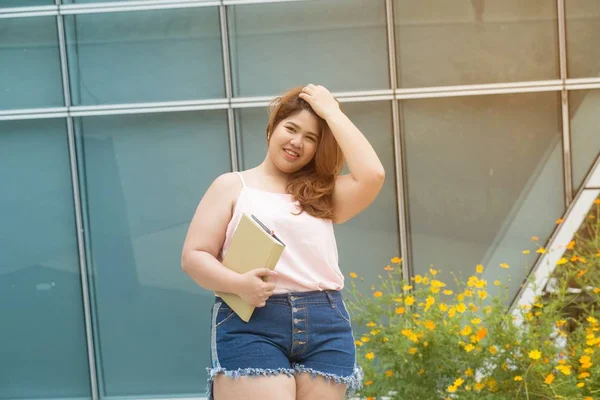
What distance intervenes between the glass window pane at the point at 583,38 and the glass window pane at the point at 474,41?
0.11 meters

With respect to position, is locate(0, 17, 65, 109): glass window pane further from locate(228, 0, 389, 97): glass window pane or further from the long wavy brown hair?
the long wavy brown hair

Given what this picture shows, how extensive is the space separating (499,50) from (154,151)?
2.66 m

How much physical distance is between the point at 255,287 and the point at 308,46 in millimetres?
4177

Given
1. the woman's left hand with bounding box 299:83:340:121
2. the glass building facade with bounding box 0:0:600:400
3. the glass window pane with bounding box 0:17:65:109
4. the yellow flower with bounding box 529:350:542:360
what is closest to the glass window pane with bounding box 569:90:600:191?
the glass building facade with bounding box 0:0:600:400

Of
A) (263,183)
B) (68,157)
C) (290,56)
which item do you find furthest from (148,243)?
(263,183)

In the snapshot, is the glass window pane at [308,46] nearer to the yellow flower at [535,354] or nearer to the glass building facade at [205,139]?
the glass building facade at [205,139]

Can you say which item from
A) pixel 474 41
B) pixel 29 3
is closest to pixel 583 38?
→ pixel 474 41

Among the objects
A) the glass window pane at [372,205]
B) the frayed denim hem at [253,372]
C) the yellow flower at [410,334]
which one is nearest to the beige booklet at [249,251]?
the frayed denim hem at [253,372]

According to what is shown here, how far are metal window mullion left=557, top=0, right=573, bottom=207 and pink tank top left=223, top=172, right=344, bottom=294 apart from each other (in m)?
4.10

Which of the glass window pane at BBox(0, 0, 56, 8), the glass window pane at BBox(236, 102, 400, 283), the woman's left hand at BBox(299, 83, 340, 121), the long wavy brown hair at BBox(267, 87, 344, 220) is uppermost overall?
the glass window pane at BBox(0, 0, 56, 8)

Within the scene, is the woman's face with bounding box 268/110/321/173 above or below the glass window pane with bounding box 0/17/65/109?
below

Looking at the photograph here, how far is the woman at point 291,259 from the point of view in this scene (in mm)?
2580

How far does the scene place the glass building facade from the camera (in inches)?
251

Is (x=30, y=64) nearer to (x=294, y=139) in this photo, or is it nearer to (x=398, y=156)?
(x=398, y=156)
